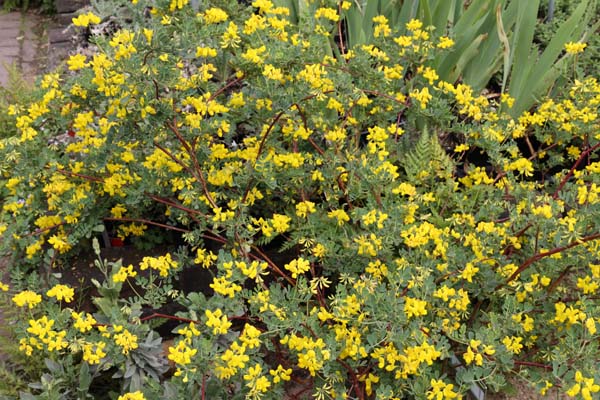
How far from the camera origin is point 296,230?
2291 millimetres

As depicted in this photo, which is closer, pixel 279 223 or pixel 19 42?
pixel 279 223

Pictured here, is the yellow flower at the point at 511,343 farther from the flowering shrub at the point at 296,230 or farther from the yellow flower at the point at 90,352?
the yellow flower at the point at 90,352

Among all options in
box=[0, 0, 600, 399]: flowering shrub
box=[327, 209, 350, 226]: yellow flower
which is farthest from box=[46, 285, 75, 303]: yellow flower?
box=[327, 209, 350, 226]: yellow flower

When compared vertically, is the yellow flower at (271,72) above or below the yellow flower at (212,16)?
below

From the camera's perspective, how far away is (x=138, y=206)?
2.36 meters

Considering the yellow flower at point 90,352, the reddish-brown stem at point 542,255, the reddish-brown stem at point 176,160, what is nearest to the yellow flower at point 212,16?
the reddish-brown stem at point 176,160

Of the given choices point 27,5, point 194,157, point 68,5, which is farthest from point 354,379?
point 27,5

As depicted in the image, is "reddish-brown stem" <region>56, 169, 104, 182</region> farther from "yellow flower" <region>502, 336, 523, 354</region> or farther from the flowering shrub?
"yellow flower" <region>502, 336, 523, 354</region>

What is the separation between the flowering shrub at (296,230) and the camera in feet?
5.84

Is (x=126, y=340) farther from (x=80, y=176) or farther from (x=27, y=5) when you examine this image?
(x=27, y=5)

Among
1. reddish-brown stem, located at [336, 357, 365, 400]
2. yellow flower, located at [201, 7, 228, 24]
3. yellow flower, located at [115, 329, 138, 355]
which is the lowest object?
reddish-brown stem, located at [336, 357, 365, 400]

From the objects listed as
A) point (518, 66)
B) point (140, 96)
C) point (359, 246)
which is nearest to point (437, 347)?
point (359, 246)

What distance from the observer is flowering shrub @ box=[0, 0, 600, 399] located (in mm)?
1779

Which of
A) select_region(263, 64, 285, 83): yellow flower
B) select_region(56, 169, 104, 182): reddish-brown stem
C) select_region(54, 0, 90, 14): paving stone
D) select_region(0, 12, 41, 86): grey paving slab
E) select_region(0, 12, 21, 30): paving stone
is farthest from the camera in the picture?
select_region(0, 12, 21, 30): paving stone
